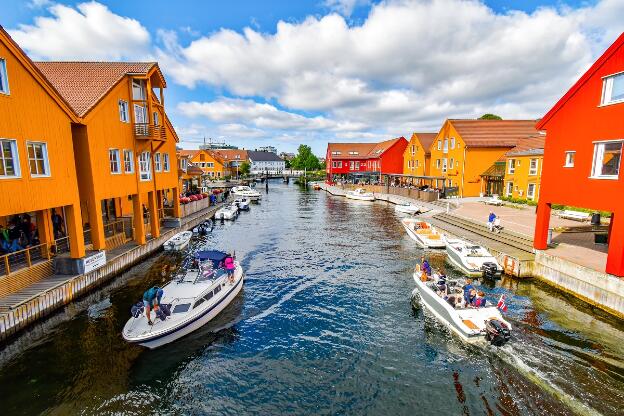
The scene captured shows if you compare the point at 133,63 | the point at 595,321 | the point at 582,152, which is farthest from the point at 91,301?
the point at 582,152

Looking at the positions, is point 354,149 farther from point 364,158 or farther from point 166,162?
point 166,162

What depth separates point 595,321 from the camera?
51.5ft

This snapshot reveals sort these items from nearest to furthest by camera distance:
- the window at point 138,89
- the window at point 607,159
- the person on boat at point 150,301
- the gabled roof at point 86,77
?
the person on boat at point 150,301
the window at point 607,159
the gabled roof at point 86,77
the window at point 138,89

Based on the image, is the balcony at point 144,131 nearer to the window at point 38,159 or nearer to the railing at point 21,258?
the window at point 38,159

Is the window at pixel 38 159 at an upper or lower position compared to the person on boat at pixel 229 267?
upper

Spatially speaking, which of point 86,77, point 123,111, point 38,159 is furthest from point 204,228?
point 38,159

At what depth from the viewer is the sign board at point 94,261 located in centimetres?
1855

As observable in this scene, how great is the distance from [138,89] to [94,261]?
1431cm

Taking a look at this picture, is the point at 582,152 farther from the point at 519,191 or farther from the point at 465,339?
the point at 519,191

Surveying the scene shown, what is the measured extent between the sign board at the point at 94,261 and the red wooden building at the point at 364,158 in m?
65.8

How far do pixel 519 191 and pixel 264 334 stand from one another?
126 ft

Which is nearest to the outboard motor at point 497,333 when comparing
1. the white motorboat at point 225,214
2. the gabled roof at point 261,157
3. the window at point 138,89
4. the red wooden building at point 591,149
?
the red wooden building at point 591,149

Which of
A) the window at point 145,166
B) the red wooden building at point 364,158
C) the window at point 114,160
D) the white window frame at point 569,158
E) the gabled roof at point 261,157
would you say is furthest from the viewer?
the gabled roof at point 261,157

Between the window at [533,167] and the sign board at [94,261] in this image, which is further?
the window at [533,167]
